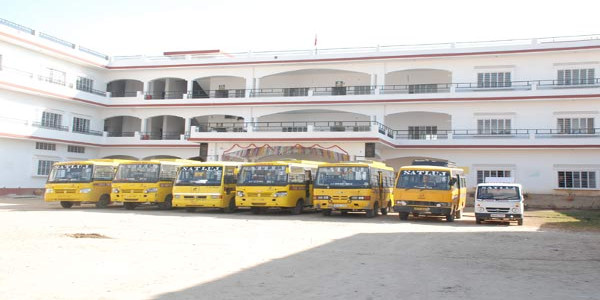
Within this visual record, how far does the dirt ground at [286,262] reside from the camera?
297 inches

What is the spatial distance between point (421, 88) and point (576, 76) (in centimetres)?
975

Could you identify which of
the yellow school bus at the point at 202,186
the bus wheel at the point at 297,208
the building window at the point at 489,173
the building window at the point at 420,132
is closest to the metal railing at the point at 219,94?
the building window at the point at 420,132

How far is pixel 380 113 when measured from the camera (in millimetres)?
36469

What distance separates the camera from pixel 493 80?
115 ft

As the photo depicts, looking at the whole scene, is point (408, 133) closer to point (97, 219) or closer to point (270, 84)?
point (270, 84)

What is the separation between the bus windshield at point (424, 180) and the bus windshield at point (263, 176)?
15.7 feet

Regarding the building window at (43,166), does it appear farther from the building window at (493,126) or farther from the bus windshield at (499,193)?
the bus windshield at (499,193)

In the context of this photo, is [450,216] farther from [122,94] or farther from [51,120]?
[122,94]

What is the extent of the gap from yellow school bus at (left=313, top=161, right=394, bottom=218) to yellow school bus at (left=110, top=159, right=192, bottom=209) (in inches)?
276

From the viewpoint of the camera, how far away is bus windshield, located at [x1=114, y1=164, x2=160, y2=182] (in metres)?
23.7

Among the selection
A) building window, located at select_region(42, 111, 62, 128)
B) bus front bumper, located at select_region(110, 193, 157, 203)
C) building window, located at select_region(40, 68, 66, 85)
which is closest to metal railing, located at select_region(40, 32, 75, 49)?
building window, located at select_region(40, 68, 66, 85)

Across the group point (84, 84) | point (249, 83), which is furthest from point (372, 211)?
point (84, 84)

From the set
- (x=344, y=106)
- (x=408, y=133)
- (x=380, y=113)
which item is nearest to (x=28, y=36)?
(x=344, y=106)

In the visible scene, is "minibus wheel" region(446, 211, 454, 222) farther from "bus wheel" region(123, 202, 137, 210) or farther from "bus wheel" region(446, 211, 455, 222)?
"bus wheel" region(123, 202, 137, 210)
